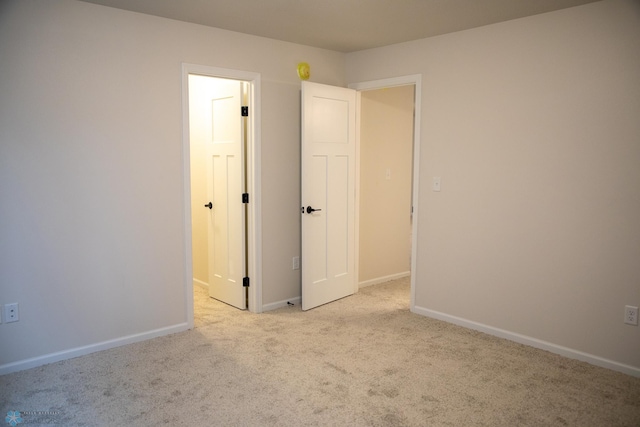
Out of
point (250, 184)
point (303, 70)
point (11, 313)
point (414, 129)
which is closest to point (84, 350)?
point (11, 313)

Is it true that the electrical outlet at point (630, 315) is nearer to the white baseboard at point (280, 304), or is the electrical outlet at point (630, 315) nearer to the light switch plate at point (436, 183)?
the light switch plate at point (436, 183)

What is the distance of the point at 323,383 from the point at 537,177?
6.85ft

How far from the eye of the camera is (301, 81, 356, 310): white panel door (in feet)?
13.9

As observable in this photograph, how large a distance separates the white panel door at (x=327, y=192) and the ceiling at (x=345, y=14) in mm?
595

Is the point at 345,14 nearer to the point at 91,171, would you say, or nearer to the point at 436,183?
the point at 436,183

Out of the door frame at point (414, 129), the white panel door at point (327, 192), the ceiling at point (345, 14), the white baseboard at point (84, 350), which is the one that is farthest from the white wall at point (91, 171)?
the door frame at point (414, 129)

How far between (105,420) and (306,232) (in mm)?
2229

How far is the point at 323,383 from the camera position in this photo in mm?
2928

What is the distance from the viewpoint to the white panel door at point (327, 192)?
4.23 metres

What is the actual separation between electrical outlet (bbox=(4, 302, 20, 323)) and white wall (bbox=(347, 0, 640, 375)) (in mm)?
3087

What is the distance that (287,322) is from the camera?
4.01 m

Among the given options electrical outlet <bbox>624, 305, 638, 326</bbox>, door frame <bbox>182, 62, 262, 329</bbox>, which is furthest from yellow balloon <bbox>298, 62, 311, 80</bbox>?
electrical outlet <bbox>624, 305, 638, 326</bbox>

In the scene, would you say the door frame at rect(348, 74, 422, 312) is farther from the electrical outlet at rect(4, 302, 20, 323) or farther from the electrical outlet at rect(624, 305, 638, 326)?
the electrical outlet at rect(4, 302, 20, 323)

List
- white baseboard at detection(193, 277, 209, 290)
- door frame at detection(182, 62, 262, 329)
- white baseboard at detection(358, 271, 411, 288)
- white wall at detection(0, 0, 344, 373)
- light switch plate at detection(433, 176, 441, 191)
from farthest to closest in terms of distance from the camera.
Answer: white baseboard at detection(358, 271, 411, 288), white baseboard at detection(193, 277, 209, 290), light switch plate at detection(433, 176, 441, 191), door frame at detection(182, 62, 262, 329), white wall at detection(0, 0, 344, 373)
